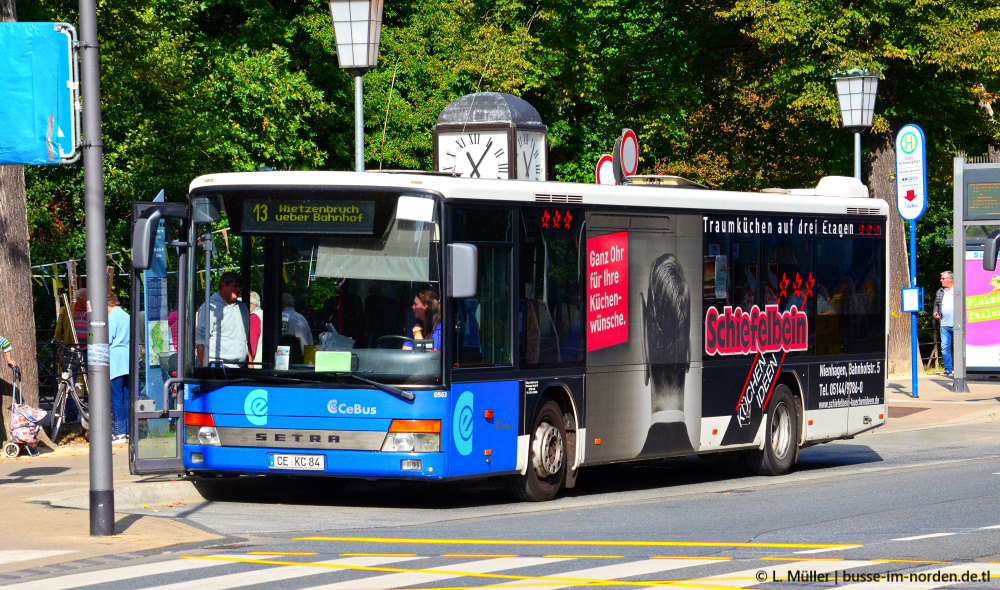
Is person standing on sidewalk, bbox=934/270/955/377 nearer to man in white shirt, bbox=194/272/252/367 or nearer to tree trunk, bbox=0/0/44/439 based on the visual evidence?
tree trunk, bbox=0/0/44/439

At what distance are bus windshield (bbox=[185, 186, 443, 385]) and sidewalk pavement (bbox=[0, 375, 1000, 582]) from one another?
120 cm

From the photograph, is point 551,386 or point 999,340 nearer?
point 551,386

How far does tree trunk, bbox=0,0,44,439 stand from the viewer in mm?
17828

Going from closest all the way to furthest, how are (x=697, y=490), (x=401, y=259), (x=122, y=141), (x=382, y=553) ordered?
1. (x=382, y=553)
2. (x=401, y=259)
3. (x=697, y=490)
4. (x=122, y=141)

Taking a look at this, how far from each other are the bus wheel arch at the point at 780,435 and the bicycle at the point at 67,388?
7.71m

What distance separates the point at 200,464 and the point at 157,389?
77 cm

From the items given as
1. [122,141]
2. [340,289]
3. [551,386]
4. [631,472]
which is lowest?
[631,472]

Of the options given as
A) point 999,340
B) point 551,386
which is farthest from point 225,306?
point 999,340

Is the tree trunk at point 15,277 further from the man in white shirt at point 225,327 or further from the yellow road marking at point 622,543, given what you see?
the yellow road marking at point 622,543

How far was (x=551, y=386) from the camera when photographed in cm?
1429

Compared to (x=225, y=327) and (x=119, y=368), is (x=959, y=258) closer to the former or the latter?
(x=119, y=368)

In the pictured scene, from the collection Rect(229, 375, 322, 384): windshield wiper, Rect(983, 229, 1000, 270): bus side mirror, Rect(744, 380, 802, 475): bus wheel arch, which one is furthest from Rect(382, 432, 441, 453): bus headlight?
Rect(983, 229, 1000, 270): bus side mirror

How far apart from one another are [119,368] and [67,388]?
2.20 feet

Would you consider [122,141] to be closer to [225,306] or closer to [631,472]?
[631,472]
